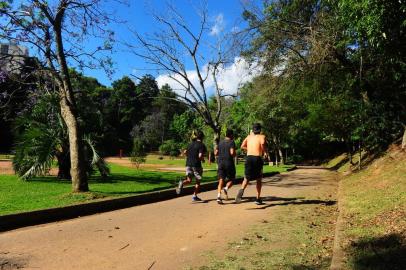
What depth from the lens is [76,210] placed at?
948 cm

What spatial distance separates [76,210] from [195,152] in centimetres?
351

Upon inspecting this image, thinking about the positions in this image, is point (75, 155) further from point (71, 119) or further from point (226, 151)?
point (226, 151)

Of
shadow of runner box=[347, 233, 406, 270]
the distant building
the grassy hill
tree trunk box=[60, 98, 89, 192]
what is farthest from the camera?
the distant building

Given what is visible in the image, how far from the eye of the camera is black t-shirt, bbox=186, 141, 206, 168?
38.8 ft

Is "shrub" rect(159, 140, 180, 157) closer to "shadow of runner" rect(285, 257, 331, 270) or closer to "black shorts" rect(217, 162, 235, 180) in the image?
"black shorts" rect(217, 162, 235, 180)

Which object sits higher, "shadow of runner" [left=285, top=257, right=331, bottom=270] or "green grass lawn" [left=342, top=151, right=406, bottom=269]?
"green grass lawn" [left=342, top=151, right=406, bottom=269]

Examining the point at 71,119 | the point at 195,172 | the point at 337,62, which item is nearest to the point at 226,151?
the point at 195,172

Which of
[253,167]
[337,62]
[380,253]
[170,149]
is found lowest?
[380,253]

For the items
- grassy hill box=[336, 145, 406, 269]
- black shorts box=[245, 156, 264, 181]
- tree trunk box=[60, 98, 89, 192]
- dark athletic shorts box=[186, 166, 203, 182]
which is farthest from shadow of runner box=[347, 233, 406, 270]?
tree trunk box=[60, 98, 89, 192]

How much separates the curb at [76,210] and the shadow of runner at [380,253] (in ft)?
17.9

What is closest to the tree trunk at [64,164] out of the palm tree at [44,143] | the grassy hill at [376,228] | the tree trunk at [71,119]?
the palm tree at [44,143]

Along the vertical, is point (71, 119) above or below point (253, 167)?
above

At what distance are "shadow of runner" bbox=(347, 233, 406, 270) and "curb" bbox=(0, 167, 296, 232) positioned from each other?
5459 mm

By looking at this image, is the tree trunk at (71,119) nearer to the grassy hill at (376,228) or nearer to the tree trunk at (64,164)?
the tree trunk at (64,164)
